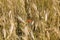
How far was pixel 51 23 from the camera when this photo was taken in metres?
2.29

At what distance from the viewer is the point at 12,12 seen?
225cm

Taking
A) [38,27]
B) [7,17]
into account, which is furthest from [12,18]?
[38,27]

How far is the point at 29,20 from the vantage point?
7.53ft

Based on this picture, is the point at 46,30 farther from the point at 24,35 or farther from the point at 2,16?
the point at 2,16

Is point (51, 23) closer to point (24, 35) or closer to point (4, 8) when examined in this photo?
point (24, 35)

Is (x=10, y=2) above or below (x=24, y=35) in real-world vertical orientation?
above

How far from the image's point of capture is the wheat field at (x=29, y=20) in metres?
2.22

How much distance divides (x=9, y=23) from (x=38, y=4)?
0.98 feet

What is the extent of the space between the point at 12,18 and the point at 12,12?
0.05 m

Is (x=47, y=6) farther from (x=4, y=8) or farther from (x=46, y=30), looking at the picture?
(x=4, y=8)

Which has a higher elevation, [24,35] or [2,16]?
[2,16]

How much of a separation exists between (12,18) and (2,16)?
81 millimetres

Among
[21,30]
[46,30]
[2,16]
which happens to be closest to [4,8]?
[2,16]

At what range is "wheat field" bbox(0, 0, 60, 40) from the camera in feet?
7.27
